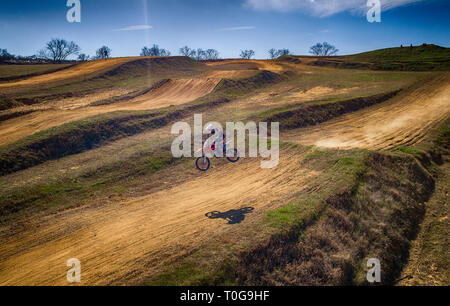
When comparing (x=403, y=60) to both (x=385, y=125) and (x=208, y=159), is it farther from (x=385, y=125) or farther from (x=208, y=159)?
(x=208, y=159)

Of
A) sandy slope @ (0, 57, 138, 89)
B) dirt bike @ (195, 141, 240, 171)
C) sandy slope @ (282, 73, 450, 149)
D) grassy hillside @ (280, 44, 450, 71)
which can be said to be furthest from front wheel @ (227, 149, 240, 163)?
grassy hillside @ (280, 44, 450, 71)

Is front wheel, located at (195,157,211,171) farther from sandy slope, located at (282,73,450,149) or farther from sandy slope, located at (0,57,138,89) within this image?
sandy slope, located at (0,57,138,89)

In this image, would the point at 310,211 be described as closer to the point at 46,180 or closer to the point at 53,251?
the point at 53,251

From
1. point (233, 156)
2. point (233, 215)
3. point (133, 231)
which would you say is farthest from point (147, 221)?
point (233, 156)

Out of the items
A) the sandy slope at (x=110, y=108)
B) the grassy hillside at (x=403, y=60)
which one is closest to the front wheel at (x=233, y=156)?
the sandy slope at (x=110, y=108)

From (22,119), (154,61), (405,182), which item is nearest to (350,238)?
(405,182)

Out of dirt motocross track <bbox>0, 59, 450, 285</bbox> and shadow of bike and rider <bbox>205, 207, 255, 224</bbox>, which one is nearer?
dirt motocross track <bbox>0, 59, 450, 285</bbox>
